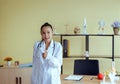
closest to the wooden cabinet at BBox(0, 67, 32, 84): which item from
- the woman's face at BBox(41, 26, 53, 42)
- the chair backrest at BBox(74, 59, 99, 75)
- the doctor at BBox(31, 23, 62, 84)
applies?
the chair backrest at BBox(74, 59, 99, 75)

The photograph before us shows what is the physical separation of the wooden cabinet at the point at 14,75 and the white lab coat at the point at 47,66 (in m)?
1.61

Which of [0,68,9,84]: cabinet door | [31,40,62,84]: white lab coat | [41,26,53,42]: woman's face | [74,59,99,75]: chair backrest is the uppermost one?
[41,26,53,42]: woman's face

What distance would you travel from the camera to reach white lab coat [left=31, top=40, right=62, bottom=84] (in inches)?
106

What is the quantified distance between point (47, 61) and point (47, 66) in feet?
0.21

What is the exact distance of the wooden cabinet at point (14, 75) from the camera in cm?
433

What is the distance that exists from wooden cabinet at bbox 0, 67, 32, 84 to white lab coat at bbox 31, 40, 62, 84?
161cm

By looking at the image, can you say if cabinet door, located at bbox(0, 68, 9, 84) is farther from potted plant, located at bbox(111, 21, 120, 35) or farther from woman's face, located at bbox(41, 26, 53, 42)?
potted plant, located at bbox(111, 21, 120, 35)

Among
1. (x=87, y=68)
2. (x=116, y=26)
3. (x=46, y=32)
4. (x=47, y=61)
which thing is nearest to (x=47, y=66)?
(x=47, y=61)

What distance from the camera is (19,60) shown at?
188 inches

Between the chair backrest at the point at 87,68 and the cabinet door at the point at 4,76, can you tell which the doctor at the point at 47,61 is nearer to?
the chair backrest at the point at 87,68

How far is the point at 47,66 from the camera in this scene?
271 centimetres

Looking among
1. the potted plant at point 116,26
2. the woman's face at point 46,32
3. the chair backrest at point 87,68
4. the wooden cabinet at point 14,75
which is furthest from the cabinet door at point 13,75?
the potted plant at point 116,26

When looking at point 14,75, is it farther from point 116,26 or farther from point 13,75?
point 116,26

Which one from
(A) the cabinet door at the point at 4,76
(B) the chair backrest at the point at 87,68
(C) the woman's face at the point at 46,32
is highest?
(C) the woman's face at the point at 46,32
